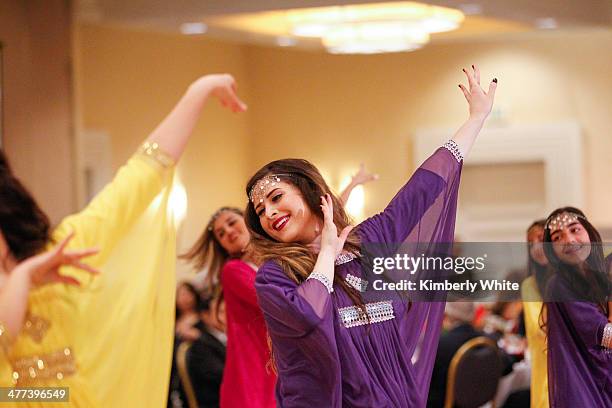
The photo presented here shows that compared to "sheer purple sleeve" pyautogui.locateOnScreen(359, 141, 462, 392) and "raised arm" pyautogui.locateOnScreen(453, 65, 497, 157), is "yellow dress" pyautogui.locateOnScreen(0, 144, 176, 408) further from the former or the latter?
"raised arm" pyautogui.locateOnScreen(453, 65, 497, 157)

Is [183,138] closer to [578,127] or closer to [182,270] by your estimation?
[182,270]

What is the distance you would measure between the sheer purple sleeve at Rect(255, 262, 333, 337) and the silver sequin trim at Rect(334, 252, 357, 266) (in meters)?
0.16

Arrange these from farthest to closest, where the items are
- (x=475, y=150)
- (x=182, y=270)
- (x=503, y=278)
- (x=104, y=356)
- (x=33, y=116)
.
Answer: (x=475, y=150), (x=182, y=270), (x=33, y=116), (x=503, y=278), (x=104, y=356)

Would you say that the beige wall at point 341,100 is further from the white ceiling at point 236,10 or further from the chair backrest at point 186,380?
the chair backrest at point 186,380

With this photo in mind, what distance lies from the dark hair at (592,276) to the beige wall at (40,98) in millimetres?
3736

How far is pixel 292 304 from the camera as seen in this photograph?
7.59 ft

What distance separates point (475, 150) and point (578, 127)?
0.81 meters

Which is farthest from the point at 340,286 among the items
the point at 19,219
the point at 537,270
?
the point at 537,270

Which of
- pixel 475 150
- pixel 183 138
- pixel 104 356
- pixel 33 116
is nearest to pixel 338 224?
pixel 183 138

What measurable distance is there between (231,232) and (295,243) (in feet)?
4.65

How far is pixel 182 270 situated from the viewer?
7.89 m

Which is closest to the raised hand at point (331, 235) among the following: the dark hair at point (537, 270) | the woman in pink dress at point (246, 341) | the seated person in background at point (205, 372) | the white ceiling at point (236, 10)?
the dark hair at point (537, 270)

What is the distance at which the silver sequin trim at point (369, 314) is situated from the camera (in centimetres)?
244

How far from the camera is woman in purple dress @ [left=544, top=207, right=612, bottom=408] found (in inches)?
119
